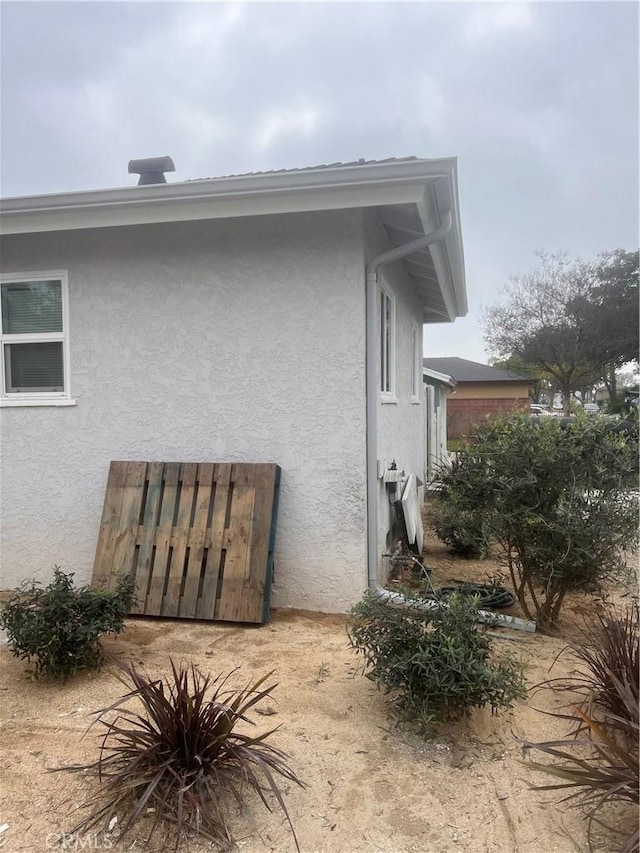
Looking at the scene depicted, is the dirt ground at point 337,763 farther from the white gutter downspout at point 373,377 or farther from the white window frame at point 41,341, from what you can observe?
the white window frame at point 41,341

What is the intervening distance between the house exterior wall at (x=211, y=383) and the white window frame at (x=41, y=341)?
0.07m

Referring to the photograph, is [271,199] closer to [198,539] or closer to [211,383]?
[211,383]

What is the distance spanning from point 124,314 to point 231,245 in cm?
118

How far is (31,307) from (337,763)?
4.79 meters

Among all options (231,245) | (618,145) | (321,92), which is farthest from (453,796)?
(321,92)

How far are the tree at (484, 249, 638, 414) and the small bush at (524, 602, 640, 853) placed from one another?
1072 inches

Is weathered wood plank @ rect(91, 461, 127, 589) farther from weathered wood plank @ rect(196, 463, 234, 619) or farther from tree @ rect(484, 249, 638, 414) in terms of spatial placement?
tree @ rect(484, 249, 638, 414)

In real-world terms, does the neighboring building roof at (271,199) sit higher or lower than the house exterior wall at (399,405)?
higher

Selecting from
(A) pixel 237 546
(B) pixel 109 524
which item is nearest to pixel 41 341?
(B) pixel 109 524

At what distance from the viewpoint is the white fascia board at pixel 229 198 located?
4.12 m

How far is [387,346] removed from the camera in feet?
19.9

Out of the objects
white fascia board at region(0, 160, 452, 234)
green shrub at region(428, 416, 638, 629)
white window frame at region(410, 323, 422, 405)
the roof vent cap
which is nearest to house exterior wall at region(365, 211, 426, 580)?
white window frame at region(410, 323, 422, 405)

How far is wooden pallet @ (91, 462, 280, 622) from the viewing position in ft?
15.3

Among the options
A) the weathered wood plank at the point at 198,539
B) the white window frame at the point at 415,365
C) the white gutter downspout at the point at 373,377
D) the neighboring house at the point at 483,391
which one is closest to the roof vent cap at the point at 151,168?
the white gutter downspout at the point at 373,377
